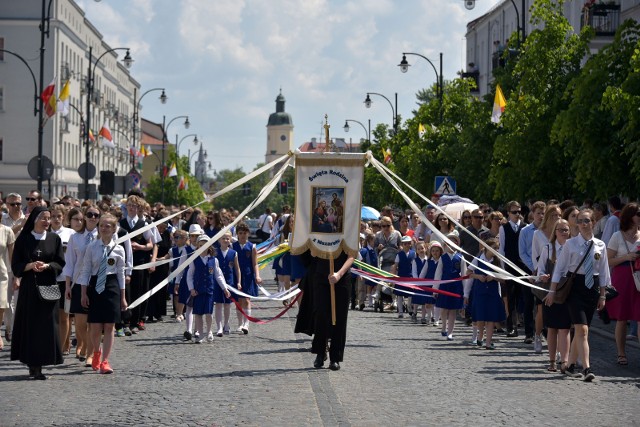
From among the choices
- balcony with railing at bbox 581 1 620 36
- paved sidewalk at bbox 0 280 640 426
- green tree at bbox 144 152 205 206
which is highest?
balcony with railing at bbox 581 1 620 36

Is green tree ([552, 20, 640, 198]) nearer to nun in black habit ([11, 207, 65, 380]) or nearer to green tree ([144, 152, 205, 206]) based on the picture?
nun in black habit ([11, 207, 65, 380])

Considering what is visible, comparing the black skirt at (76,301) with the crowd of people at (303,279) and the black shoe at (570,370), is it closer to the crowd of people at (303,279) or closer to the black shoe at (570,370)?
the crowd of people at (303,279)

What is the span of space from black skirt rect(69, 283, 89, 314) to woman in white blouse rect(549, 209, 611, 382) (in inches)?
212

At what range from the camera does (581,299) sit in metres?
13.8

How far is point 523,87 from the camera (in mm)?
31656

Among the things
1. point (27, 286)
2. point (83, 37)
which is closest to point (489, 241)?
point (27, 286)

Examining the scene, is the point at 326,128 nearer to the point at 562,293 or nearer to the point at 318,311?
the point at 318,311

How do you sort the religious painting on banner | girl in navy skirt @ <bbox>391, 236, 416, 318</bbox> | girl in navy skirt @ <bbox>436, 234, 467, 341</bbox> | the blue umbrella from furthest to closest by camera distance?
the blue umbrella → girl in navy skirt @ <bbox>391, 236, 416, 318</bbox> → girl in navy skirt @ <bbox>436, 234, 467, 341</bbox> → the religious painting on banner

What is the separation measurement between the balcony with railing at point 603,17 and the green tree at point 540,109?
10251 mm

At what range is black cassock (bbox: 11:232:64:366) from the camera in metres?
13.0

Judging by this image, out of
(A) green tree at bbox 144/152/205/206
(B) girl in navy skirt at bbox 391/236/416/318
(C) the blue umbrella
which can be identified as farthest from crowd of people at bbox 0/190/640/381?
(A) green tree at bbox 144/152/205/206

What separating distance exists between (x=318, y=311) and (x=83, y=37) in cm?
8236

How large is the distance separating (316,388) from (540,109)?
19.5 m

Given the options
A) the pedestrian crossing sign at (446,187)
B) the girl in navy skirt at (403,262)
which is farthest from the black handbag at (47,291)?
the pedestrian crossing sign at (446,187)
